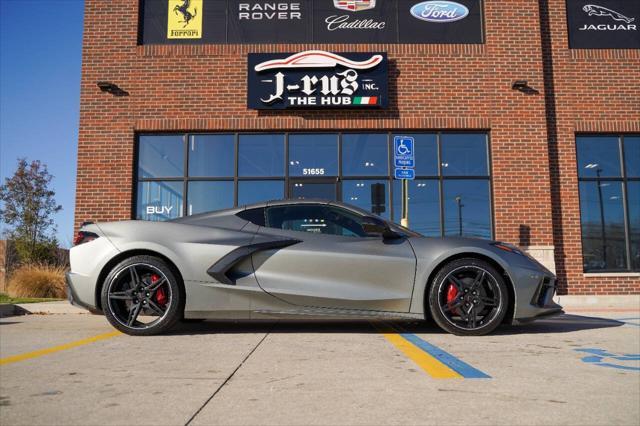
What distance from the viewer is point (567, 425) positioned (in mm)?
2074

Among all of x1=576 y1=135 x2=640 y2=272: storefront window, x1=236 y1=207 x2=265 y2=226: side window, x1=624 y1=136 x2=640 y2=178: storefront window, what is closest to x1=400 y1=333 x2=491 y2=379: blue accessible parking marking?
x1=236 y1=207 x2=265 y2=226: side window

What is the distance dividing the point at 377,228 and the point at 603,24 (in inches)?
381

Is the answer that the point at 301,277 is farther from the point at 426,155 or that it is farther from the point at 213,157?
the point at 426,155

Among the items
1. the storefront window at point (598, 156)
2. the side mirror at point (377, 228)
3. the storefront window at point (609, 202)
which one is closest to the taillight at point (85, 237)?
the side mirror at point (377, 228)

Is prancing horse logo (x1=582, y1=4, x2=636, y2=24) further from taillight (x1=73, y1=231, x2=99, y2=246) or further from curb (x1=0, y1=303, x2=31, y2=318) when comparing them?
curb (x1=0, y1=303, x2=31, y2=318)

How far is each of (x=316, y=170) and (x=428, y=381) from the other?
8.13 meters

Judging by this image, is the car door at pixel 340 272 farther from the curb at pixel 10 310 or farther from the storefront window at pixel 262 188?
the storefront window at pixel 262 188

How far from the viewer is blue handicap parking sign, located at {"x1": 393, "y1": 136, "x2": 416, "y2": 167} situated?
28.6 feet

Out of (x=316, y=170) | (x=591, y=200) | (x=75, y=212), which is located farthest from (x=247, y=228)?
(x=591, y=200)

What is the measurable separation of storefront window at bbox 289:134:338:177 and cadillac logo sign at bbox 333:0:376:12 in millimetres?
2842

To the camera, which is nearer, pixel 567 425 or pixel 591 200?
pixel 567 425

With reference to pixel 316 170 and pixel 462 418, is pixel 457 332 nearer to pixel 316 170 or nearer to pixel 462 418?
pixel 462 418

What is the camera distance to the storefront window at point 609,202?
10.7m

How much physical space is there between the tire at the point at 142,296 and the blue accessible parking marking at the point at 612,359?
335 cm
